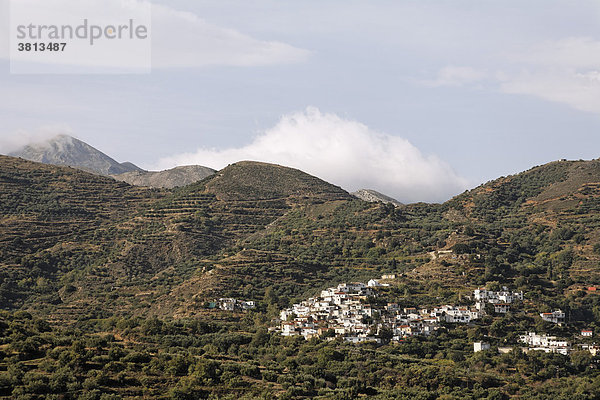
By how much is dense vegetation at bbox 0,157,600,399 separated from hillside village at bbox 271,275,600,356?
224 cm

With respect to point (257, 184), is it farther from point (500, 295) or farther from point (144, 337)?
point (144, 337)

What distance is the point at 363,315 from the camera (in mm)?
92812

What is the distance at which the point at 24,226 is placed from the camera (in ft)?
444

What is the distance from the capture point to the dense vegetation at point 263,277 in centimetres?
5312

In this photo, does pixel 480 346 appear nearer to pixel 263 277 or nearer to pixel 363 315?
pixel 363 315

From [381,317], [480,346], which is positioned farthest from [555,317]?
[381,317]

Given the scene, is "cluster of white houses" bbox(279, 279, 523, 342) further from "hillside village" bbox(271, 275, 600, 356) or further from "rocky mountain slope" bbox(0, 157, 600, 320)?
"rocky mountain slope" bbox(0, 157, 600, 320)

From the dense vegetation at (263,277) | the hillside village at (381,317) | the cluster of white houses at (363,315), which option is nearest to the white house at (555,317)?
the hillside village at (381,317)

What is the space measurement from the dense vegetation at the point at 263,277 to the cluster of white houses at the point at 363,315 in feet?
8.24

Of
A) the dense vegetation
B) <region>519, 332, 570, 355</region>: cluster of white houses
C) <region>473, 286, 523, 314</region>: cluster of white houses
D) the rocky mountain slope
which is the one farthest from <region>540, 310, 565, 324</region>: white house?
the rocky mountain slope

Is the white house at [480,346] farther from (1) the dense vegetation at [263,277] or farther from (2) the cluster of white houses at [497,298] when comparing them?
(2) the cluster of white houses at [497,298]

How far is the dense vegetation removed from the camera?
53125 millimetres

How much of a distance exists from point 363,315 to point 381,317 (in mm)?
2412

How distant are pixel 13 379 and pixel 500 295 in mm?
67102
